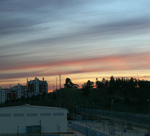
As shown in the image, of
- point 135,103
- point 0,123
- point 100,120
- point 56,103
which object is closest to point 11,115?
point 0,123

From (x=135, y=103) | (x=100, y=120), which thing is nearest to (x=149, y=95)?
(x=135, y=103)

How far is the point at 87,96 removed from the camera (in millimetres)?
194250

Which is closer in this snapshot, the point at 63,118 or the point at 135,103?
the point at 63,118

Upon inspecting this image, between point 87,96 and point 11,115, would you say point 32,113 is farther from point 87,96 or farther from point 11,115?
point 87,96

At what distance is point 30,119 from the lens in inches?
2408

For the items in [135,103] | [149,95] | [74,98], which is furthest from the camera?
[74,98]

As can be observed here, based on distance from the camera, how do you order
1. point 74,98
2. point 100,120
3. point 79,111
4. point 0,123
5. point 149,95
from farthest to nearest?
point 74,98, point 149,95, point 79,111, point 100,120, point 0,123

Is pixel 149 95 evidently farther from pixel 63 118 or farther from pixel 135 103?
pixel 63 118

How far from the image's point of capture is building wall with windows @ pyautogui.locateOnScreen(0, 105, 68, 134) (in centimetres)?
5975

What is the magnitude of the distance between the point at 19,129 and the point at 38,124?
4.40 metres

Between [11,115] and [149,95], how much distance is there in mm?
123242

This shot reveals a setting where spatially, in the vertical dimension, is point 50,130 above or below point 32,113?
below

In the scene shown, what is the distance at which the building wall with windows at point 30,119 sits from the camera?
196 ft

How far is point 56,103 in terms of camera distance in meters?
149
